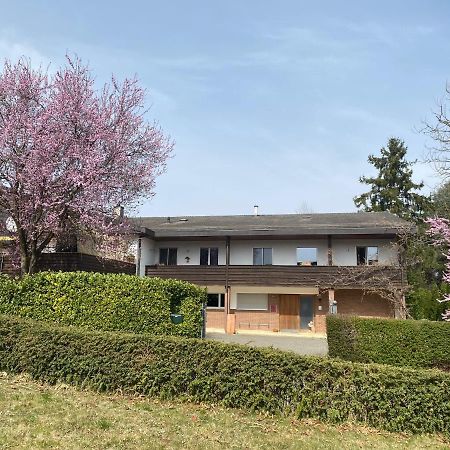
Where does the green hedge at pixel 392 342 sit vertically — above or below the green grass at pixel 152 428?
above

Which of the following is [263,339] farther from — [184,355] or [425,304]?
[184,355]

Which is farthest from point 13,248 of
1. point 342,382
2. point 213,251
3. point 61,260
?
point 213,251

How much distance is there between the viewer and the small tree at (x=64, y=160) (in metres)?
12.5

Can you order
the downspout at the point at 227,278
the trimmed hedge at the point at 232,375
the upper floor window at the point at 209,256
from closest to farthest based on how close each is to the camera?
1. the trimmed hedge at the point at 232,375
2. the downspout at the point at 227,278
3. the upper floor window at the point at 209,256

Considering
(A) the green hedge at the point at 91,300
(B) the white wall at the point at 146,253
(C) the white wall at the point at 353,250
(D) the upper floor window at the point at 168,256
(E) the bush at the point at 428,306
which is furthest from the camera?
(D) the upper floor window at the point at 168,256

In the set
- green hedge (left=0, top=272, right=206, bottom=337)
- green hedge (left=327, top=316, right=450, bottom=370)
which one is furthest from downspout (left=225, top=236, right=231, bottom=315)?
green hedge (left=0, top=272, right=206, bottom=337)

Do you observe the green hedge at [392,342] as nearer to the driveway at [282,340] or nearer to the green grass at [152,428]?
the driveway at [282,340]

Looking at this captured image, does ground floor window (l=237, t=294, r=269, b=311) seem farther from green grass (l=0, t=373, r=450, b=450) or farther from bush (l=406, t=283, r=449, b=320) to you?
green grass (l=0, t=373, r=450, b=450)

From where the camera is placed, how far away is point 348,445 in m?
5.53

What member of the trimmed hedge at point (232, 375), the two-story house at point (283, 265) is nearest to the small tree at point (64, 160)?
the trimmed hedge at point (232, 375)

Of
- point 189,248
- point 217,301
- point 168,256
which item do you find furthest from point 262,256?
point 168,256

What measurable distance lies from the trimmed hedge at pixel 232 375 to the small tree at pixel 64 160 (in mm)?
5165

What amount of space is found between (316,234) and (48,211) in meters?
15.2

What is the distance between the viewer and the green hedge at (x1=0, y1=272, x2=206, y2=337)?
1096 centimetres
